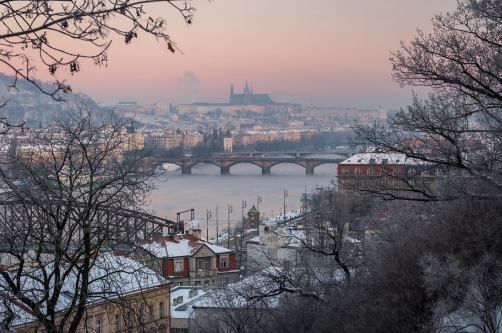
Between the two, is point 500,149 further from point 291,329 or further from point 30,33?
point 30,33

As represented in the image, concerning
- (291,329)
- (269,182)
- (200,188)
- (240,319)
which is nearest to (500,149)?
(291,329)

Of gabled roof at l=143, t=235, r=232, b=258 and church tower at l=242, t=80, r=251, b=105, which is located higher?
church tower at l=242, t=80, r=251, b=105

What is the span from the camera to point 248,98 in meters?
112

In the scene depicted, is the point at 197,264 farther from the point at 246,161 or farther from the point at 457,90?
the point at 246,161

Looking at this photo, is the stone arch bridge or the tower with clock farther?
the stone arch bridge

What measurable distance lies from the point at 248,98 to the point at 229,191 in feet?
295

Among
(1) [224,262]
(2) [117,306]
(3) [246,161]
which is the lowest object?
(3) [246,161]

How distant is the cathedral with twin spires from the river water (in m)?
77.6

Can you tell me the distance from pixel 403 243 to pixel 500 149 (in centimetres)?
69

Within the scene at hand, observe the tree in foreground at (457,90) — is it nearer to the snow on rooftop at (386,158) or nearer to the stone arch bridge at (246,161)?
the snow on rooftop at (386,158)

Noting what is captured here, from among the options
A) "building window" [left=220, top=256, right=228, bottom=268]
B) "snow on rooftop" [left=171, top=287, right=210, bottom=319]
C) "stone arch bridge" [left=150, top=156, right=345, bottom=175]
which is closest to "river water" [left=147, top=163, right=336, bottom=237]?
"stone arch bridge" [left=150, top=156, right=345, bottom=175]

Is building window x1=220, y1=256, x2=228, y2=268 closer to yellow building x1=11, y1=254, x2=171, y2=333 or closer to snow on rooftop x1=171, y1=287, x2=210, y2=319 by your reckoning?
snow on rooftop x1=171, y1=287, x2=210, y2=319

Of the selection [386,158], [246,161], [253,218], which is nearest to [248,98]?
[246,161]

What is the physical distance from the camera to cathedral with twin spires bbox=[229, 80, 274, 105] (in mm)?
110812
